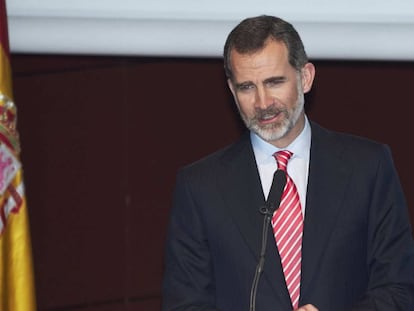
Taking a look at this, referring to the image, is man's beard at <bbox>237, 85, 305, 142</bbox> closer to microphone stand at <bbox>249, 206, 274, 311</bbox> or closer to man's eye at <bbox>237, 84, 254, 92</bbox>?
man's eye at <bbox>237, 84, 254, 92</bbox>

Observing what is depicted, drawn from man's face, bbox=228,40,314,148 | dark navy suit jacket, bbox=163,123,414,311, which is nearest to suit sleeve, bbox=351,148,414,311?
dark navy suit jacket, bbox=163,123,414,311

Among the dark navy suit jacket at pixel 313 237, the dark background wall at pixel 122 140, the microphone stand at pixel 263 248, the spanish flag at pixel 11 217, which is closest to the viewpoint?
the microphone stand at pixel 263 248

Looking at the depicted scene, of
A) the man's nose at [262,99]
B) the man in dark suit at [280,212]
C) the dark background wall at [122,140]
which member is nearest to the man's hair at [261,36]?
the man in dark suit at [280,212]

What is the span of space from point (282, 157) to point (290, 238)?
210mm

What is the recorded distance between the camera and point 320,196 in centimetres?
259

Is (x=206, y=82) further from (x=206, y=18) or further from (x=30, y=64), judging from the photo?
(x=30, y=64)

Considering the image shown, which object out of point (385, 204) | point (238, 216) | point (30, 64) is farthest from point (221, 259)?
point (30, 64)

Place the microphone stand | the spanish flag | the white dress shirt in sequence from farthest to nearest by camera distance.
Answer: the spanish flag → the white dress shirt → the microphone stand

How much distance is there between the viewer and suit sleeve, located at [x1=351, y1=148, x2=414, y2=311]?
95.3 inches

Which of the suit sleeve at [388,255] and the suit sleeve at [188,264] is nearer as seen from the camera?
the suit sleeve at [388,255]

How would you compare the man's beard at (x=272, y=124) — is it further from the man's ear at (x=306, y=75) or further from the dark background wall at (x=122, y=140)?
the dark background wall at (x=122, y=140)

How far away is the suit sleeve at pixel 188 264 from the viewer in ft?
8.42

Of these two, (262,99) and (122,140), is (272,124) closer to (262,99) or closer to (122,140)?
(262,99)

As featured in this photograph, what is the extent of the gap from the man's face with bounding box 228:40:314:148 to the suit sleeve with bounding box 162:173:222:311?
278 mm
